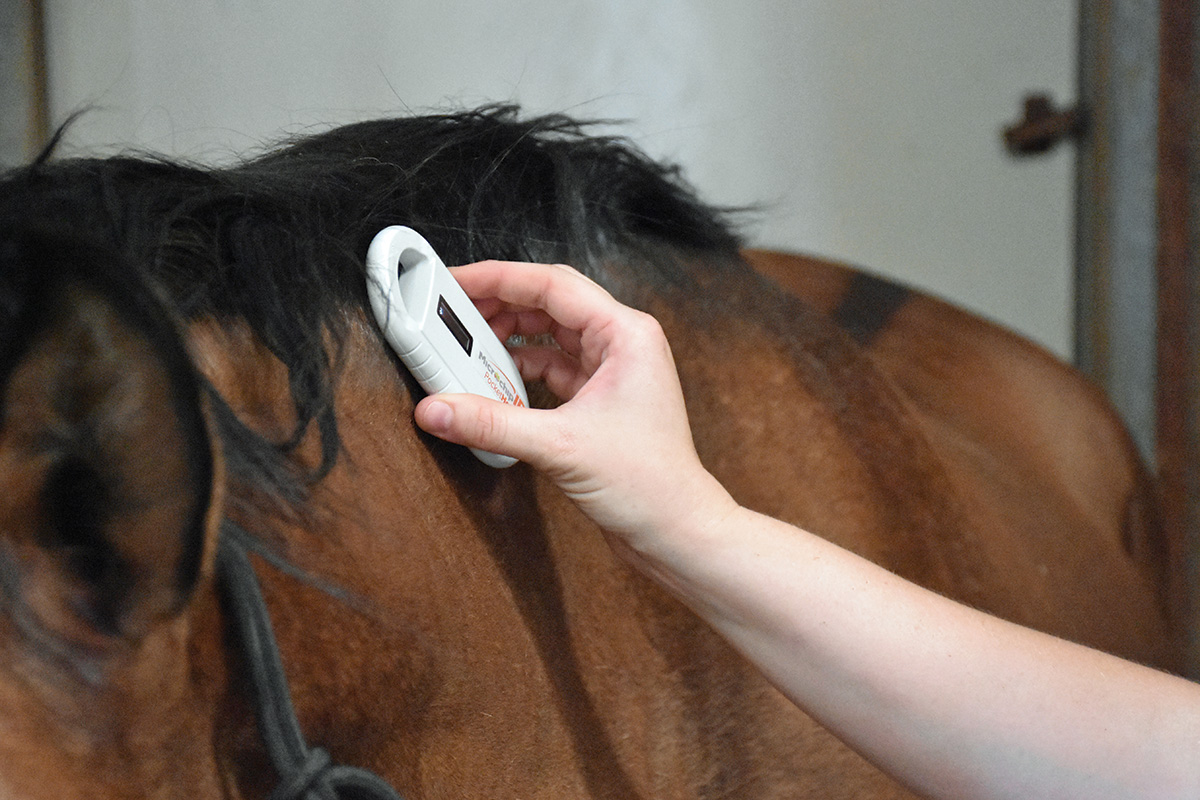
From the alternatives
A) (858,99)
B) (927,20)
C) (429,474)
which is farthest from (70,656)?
(927,20)

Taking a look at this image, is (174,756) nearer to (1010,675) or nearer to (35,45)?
(1010,675)

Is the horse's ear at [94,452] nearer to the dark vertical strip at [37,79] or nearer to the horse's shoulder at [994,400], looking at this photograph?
the dark vertical strip at [37,79]

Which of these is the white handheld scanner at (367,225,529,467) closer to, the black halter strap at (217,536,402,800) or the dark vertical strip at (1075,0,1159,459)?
the black halter strap at (217,536,402,800)

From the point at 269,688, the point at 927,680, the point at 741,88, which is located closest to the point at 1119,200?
the point at 741,88

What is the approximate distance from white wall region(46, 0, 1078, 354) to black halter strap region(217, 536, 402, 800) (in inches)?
19.0

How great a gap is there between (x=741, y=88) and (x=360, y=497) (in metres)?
1.00

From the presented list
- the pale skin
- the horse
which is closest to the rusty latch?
the horse

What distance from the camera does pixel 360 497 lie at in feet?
1.06

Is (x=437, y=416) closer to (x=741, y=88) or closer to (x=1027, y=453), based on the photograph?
(x=1027, y=453)

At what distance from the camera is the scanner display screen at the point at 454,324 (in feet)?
1.20

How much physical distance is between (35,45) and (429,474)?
46 centimetres

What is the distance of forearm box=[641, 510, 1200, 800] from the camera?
367 millimetres

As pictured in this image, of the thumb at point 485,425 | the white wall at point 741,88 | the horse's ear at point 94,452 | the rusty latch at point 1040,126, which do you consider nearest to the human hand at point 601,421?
the thumb at point 485,425

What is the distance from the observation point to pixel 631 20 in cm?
105
